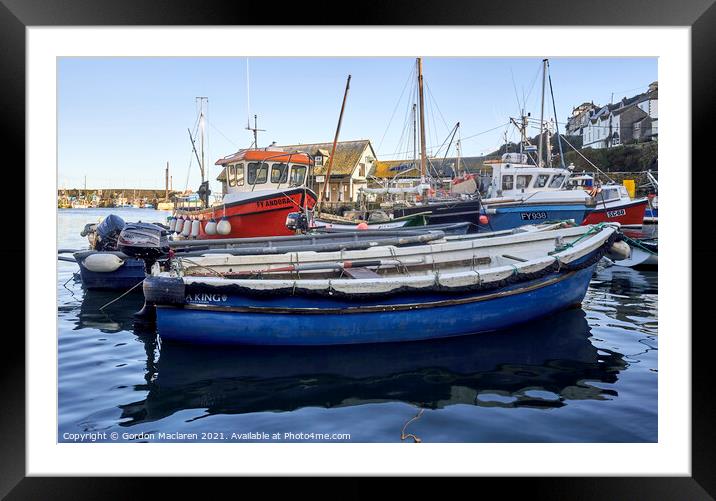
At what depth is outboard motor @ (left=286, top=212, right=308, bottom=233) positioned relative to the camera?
1100cm

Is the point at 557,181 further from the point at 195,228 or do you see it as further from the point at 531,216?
the point at 195,228

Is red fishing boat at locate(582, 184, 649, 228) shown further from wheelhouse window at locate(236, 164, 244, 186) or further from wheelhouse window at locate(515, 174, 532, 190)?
wheelhouse window at locate(236, 164, 244, 186)

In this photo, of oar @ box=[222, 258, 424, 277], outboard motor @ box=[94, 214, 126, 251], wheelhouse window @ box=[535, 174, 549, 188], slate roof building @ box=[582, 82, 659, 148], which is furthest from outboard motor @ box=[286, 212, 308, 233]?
wheelhouse window @ box=[535, 174, 549, 188]

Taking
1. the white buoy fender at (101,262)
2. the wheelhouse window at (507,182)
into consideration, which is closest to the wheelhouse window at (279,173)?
the white buoy fender at (101,262)

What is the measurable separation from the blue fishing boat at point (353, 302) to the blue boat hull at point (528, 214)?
23.7 ft

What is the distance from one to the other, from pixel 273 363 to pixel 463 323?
2.10 metres

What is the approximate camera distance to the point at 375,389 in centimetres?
464

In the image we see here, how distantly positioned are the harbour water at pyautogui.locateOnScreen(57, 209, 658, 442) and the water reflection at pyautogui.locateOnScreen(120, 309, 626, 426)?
0.7 inches

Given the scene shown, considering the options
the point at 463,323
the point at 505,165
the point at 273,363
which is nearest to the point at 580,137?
the point at 505,165

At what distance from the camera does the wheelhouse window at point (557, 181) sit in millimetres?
14684
